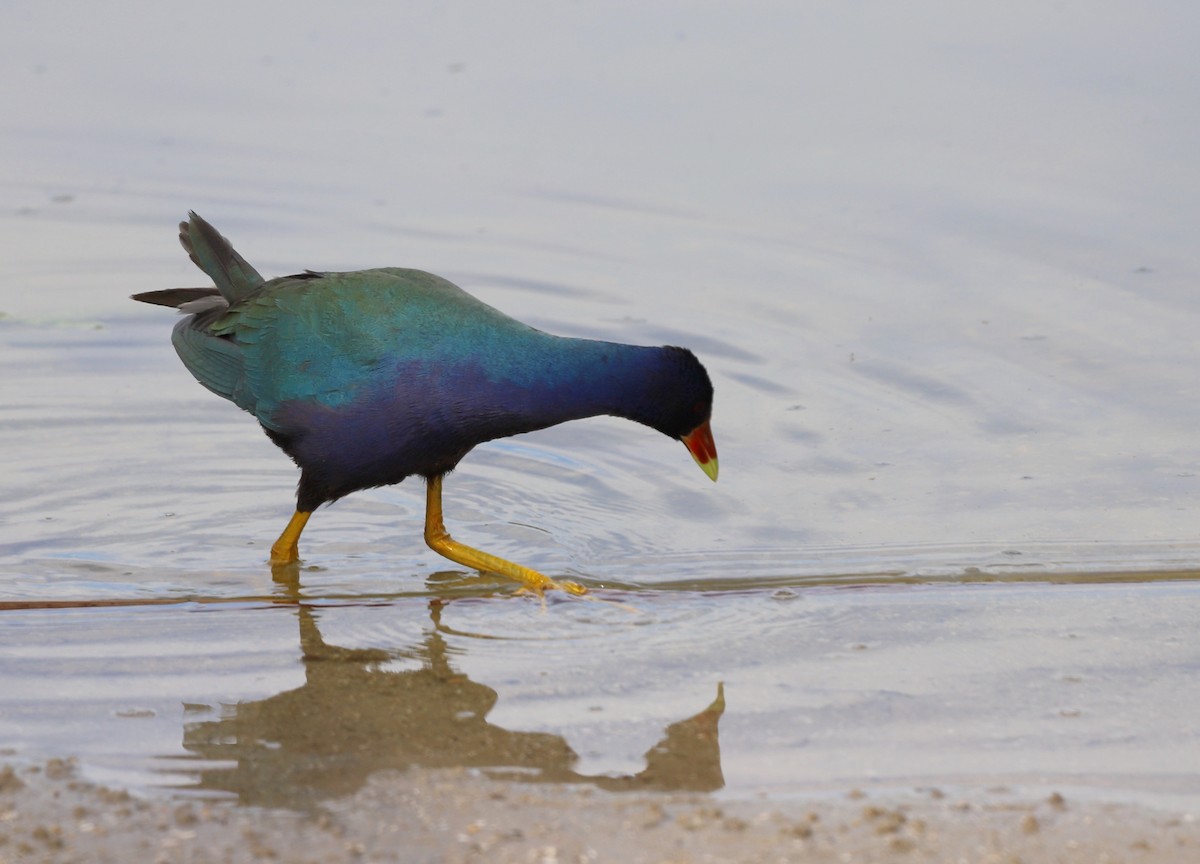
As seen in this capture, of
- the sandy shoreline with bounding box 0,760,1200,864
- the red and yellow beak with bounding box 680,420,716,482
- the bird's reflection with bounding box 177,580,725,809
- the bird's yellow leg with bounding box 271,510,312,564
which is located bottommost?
the bird's yellow leg with bounding box 271,510,312,564

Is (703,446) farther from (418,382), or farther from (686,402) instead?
(418,382)

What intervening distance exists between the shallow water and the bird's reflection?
0.01 meters

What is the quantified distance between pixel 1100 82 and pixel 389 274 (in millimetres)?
5030

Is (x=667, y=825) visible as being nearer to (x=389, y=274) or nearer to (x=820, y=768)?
(x=820, y=768)

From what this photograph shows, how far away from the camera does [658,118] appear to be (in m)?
8.34

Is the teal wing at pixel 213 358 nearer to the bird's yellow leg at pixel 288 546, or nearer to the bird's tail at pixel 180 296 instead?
the bird's tail at pixel 180 296

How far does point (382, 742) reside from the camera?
3426 mm

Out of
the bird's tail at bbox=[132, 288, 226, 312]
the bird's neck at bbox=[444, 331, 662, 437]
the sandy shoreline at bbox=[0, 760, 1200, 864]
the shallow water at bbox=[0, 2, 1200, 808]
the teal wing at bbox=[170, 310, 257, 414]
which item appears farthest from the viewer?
the bird's tail at bbox=[132, 288, 226, 312]

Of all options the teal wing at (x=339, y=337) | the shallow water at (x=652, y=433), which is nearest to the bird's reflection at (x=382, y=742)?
the shallow water at (x=652, y=433)

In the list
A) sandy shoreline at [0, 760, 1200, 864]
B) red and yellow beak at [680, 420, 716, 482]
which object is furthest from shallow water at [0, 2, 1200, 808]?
red and yellow beak at [680, 420, 716, 482]

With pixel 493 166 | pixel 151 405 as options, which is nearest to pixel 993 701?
pixel 151 405

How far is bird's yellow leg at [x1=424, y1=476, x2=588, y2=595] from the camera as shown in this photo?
15.2 feet

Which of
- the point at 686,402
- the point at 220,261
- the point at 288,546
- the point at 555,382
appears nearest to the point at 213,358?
the point at 220,261

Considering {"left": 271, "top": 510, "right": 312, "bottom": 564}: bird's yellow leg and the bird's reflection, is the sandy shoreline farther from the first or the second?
{"left": 271, "top": 510, "right": 312, "bottom": 564}: bird's yellow leg
